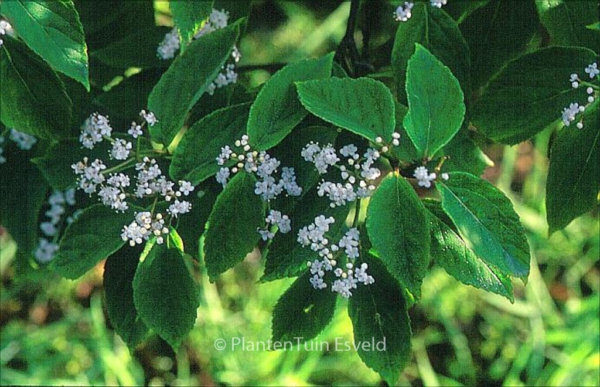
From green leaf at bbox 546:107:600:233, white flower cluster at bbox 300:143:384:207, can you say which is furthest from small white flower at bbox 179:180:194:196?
green leaf at bbox 546:107:600:233

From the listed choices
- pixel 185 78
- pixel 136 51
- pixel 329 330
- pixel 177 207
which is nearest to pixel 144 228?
pixel 177 207

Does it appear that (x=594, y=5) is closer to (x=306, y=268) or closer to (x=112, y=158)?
(x=306, y=268)

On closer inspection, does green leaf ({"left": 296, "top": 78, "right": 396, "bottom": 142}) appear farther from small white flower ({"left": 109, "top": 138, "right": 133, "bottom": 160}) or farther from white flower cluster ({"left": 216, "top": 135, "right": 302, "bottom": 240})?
small white flower ({"left": 109, "top": 138, "right": 133, "bottom": 160})

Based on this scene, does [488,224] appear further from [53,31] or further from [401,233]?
[53,31]

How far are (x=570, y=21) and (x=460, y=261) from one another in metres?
0.29

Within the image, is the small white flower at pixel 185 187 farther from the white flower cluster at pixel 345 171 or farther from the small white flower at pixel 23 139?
the small white flower at pixel 23 139

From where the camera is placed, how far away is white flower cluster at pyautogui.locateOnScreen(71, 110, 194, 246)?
63 centimetres

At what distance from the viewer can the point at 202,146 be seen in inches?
25.6

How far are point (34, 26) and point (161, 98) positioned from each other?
0.13 metres

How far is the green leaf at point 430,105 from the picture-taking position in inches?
22.8

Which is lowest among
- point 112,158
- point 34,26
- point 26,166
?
point 26,166

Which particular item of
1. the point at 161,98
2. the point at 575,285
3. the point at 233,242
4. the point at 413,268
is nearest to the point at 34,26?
the point at 161,98

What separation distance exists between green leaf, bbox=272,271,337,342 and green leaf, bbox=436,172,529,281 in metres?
0.16

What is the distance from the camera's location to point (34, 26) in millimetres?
607
